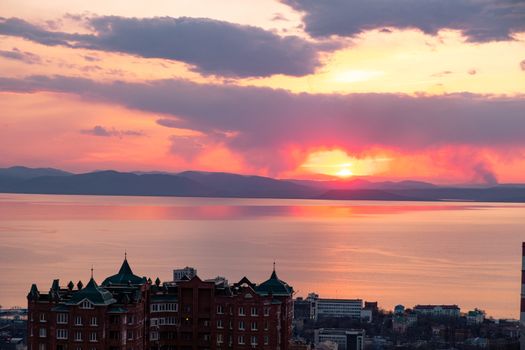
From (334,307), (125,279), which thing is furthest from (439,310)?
(125,279)

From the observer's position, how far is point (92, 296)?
1980 inches

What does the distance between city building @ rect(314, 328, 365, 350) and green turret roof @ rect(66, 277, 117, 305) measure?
53.7 meters

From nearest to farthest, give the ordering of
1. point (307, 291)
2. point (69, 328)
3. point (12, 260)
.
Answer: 1. point (69, 328)
2. point (307, 291)
3. point (12, 260)

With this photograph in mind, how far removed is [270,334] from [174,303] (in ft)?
20.6

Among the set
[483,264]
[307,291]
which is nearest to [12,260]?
[307,291]

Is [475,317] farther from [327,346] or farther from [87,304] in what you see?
[87,304]

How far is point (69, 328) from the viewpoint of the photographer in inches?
2002

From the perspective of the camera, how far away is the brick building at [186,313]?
170ft

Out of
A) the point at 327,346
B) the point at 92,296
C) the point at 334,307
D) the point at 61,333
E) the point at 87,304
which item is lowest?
the point at 327,346

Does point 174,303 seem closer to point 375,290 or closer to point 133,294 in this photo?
point 133,294

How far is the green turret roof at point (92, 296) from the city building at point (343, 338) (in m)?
53.7

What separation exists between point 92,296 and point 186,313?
24.3 ft

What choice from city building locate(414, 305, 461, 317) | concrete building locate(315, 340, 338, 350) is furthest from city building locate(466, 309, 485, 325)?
concrete building locate(315, 340, 338, 350)

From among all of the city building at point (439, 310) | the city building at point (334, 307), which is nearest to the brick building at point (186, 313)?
the city building at point (439, 310)
